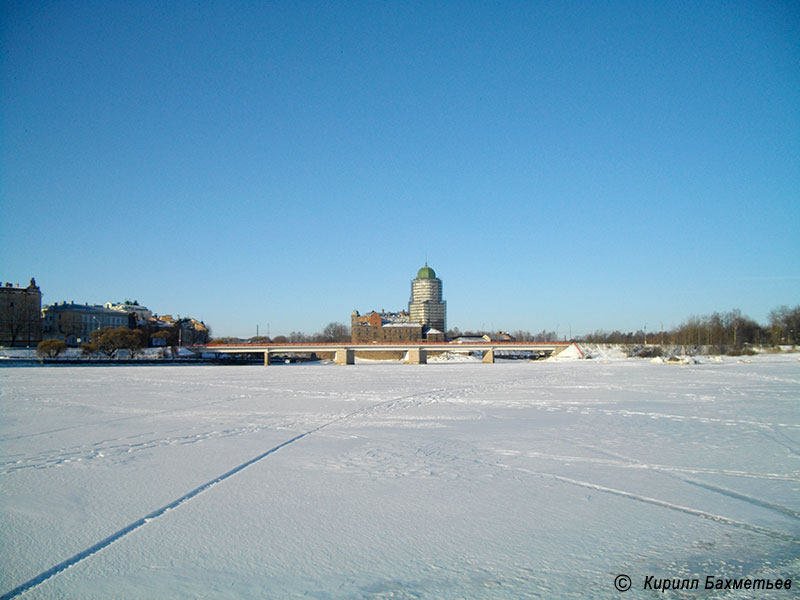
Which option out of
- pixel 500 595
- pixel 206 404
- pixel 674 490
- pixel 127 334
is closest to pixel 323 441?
pixel 674 490

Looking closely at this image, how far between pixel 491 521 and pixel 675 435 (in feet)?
27.5

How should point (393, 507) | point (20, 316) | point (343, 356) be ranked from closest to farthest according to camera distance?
point (393, 507) < point (343, 356) < point (20, 316)

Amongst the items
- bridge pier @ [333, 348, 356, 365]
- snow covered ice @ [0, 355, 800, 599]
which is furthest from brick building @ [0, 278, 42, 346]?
snow covered ice @ [0, 355, 800, 599]

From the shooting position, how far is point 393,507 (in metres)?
7.73

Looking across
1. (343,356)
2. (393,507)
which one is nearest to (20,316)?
(343,356)

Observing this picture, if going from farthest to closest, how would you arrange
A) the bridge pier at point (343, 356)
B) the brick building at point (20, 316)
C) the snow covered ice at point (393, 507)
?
the brick building at point (20, 316), the bridge pier at point (343, 356), the snow covered ice at point (393, 507)

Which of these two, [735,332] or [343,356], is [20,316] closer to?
[343,356]

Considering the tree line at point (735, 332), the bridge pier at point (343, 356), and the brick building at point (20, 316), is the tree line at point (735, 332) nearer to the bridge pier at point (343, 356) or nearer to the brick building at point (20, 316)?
the bridge pier at point (343, 356)

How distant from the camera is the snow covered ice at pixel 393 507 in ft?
18.1

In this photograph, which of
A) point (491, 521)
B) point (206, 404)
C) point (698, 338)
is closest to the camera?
point (491, 521)

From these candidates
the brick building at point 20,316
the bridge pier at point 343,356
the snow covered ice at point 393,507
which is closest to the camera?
the snow covered ice at point 393,507

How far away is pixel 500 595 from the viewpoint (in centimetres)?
511

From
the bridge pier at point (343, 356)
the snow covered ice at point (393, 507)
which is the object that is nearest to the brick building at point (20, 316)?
the bridge pier at point (343, 356)

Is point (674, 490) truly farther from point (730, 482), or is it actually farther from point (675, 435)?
point (675, 435)
